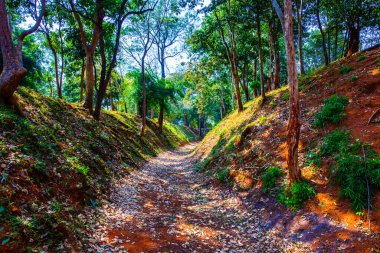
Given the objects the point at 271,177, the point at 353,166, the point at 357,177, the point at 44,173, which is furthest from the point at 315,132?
the point at 44,173

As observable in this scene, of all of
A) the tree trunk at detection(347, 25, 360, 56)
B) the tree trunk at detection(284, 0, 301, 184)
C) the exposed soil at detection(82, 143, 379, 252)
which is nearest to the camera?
the exposed soil at detection(82, 143, 379, 252)

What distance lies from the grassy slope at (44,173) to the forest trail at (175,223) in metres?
0.67

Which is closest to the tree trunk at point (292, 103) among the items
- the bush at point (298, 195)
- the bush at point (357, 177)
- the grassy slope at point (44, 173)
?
the bush at point (298, 195)

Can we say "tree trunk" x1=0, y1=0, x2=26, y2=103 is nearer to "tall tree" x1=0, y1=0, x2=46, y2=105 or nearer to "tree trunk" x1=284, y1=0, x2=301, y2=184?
"tall tree" x1=0, y1=0, x2=46, y2=105

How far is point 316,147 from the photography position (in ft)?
24.9

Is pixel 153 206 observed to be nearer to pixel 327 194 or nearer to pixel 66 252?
pixel 66 252

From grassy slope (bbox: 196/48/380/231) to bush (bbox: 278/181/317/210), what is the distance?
0.22 m

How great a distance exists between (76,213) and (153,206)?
284 cm

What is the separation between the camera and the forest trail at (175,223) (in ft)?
17.1

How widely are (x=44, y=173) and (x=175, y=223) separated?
3809 millimetres

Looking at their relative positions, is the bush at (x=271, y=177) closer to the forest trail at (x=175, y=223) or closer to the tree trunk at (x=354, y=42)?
the forest trail at (x=175, y=223)

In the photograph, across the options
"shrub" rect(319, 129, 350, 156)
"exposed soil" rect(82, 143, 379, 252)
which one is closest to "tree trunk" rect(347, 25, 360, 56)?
"shrub" rect(319, 129, 350, 156)

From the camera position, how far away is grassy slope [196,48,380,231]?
20.0ft

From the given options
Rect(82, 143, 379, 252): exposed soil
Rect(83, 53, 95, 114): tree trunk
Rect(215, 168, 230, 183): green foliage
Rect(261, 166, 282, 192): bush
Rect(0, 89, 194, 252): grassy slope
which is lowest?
Rect(82, 143, 379, 252): exposed soil
